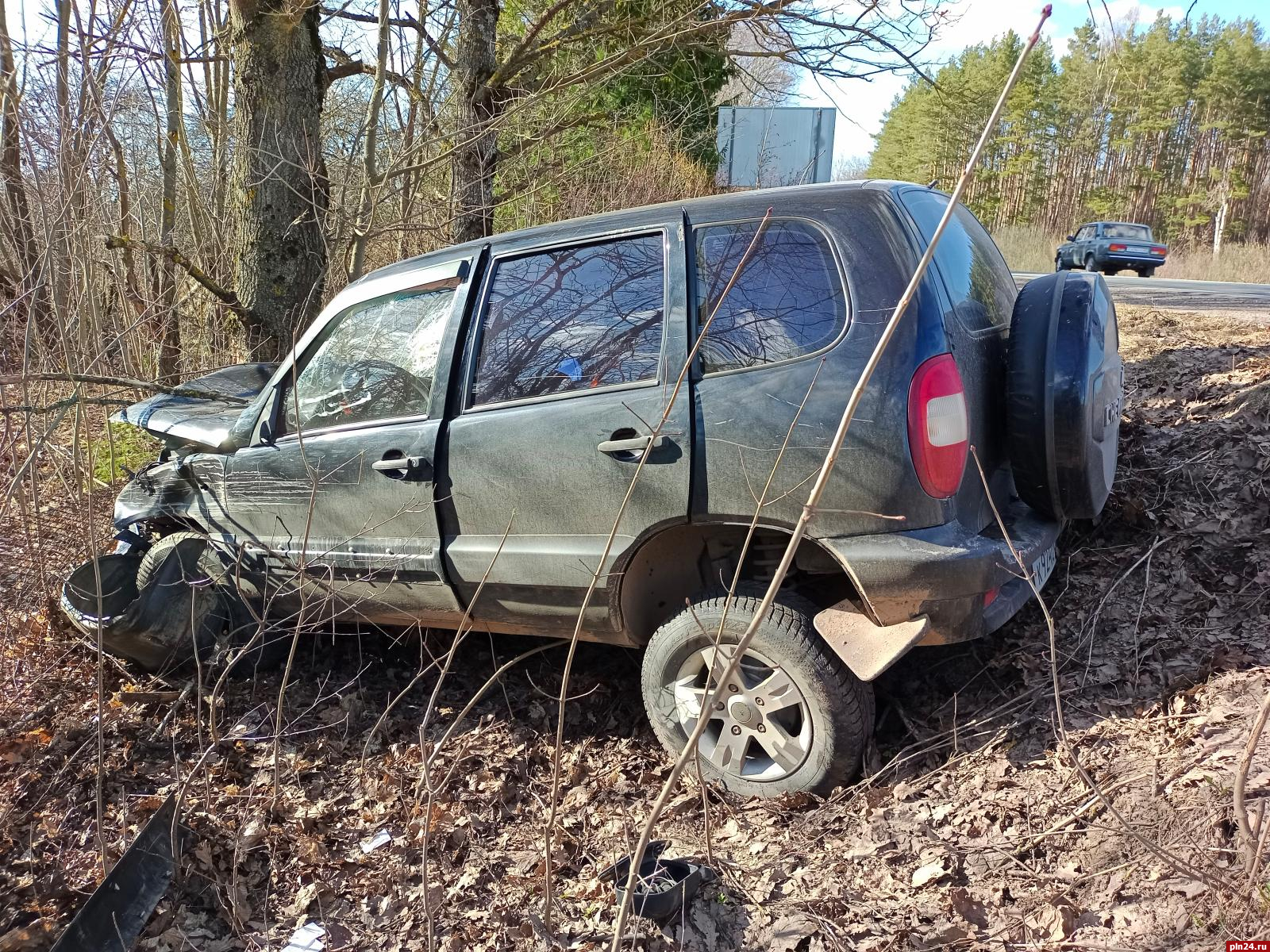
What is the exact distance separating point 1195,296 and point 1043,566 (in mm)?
10239

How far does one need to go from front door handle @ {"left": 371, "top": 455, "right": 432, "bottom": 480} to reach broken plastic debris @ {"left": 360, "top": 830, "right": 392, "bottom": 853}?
Result: 1300 millimetres

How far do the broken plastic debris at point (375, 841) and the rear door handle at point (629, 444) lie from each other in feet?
5.13

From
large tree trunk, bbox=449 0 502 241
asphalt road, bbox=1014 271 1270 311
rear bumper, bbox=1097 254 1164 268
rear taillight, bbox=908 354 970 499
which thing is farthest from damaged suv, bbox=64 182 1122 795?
rear bumper, bbox=1097 254 1164 268

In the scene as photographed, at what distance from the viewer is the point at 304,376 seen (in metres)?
3.62

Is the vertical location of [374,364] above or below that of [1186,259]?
below

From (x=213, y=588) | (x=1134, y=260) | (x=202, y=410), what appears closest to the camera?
(x=213, y=588)

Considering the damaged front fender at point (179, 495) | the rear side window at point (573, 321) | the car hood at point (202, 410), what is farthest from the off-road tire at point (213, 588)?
the rear side window at point (573, 321)

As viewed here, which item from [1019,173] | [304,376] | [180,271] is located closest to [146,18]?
[180,271]

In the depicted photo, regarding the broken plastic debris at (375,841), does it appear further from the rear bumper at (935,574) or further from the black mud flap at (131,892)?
the rear bumper at (935,574)

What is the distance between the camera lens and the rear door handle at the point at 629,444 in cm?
268

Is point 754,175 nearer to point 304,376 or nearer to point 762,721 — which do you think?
point 304,376

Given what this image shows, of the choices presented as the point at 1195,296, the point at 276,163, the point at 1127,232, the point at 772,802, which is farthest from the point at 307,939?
the point at 1127,232

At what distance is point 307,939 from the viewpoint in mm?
2492

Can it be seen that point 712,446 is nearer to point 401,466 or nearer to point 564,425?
point 564,425
